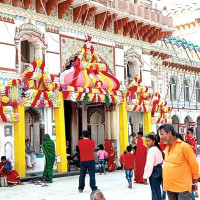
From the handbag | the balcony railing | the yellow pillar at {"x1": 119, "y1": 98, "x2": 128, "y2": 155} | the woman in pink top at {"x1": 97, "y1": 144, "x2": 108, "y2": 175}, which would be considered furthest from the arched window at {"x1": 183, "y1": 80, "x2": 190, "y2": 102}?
the handbag

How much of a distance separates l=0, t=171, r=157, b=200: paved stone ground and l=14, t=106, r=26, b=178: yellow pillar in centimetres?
80

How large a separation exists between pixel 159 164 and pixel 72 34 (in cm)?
887

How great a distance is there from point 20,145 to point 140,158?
3833mm

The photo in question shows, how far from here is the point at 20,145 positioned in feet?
40.2

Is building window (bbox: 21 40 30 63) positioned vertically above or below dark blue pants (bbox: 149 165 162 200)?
above

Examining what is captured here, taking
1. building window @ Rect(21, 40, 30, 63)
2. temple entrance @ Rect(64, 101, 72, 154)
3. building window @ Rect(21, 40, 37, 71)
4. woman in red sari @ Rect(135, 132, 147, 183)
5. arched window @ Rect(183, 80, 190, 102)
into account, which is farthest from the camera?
arched window @ Rect(183, 80, 190, 102)

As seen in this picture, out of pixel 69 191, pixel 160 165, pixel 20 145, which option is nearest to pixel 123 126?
pixel 20 145

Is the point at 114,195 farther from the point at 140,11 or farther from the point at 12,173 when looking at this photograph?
the point at 140,11

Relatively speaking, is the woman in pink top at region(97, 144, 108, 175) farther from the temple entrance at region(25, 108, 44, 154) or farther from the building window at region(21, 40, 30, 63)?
the building window at region(21, 40, 30, 63)

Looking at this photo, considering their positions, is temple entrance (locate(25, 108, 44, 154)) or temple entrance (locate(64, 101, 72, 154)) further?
temple entrance (locate(64, 101, 72, 154))

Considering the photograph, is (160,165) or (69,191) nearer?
(160,165)

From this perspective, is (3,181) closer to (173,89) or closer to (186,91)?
(173,89)

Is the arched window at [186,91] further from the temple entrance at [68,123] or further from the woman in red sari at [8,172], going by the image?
the woman in red sari at [8,172]

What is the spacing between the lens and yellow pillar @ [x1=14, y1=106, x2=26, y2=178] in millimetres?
12188
